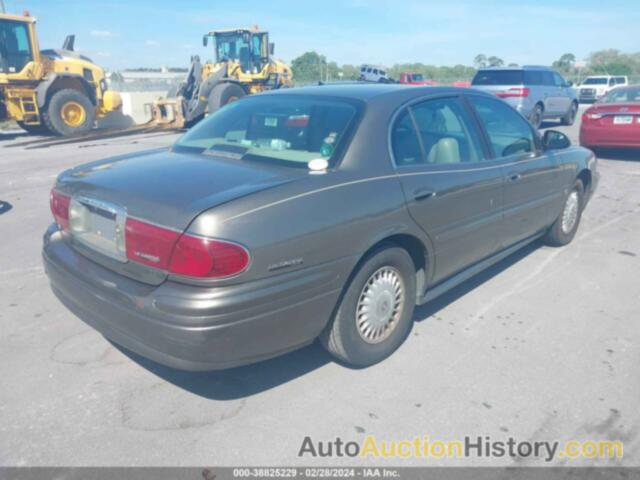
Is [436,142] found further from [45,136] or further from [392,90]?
[45,136]

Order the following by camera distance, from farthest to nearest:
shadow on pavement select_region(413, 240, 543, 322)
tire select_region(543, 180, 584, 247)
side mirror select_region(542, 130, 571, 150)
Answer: tire select_region(543, 180, 584, 247)
side mirror select_region(542, 130, 571, 150)
shadow on pavement select_region(413, 240, 543, 322)

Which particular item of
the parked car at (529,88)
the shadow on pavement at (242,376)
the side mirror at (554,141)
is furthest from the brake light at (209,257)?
the parked car at (529,88)

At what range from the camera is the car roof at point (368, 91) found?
137 inches

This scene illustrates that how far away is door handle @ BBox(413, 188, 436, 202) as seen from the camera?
10.8 feet

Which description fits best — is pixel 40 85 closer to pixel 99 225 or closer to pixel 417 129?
pixel 99 225

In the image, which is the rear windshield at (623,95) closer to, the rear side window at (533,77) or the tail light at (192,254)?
the rear side window at (533,77)

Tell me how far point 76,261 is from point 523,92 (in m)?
14.8

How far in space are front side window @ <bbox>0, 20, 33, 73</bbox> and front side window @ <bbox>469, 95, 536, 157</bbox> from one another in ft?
48.3

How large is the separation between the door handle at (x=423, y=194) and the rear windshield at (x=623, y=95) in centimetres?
935

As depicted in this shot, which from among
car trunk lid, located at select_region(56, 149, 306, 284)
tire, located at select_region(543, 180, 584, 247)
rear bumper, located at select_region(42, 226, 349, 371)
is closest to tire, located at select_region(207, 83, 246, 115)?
tire, located at select_region(543, 180, 584, 247)

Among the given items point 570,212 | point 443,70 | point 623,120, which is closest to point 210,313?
point 570,212

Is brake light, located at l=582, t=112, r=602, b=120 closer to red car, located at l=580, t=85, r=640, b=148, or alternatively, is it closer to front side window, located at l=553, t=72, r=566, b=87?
red car, located at l=580, t=85, r=640, b=148

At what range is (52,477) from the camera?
7.80 ft

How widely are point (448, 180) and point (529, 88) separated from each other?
13.4 metres
